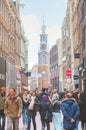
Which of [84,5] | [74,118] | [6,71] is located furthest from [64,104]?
[84,5]

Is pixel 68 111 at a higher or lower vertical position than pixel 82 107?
lower

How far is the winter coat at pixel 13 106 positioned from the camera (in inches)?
648

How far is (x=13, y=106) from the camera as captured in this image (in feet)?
54.1

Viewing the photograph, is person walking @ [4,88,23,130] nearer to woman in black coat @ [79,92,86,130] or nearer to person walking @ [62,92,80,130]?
woman in black coat @ [79,92,86,130]

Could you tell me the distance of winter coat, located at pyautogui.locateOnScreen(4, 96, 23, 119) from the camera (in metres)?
16.5

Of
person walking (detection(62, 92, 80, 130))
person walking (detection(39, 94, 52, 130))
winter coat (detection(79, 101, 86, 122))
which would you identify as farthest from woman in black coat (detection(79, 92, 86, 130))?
person walking (detection(62, 92, 80, 130))

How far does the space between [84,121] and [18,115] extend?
8.18 ft

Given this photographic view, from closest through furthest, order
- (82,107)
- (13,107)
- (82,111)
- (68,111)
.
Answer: (68,111)
(13,107)
(82,111)
(82,107)

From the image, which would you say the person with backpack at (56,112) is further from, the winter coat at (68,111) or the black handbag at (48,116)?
the winter coat at (68,111)

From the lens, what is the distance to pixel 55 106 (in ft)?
57.6

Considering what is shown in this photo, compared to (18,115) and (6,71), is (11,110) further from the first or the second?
(6,71)

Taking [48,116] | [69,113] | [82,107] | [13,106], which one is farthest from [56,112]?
[69,113]

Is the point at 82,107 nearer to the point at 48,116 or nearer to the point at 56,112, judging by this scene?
the point at 56,112

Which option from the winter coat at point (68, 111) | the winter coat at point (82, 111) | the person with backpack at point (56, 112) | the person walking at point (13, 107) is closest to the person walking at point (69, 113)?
the winter coat at point (68, 111)
